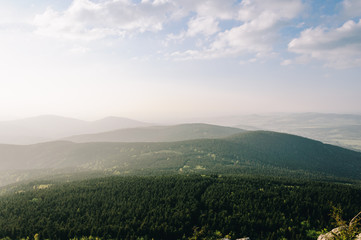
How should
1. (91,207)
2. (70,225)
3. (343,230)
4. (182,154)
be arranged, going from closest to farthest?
1. (343,230)
2. (70,225)
3. (91,207)
4. (182,154)

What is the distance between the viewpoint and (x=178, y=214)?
117 feet

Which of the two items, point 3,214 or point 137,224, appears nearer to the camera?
point 137,224

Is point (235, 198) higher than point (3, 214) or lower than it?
higher

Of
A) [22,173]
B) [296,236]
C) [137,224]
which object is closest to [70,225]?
[137,224]

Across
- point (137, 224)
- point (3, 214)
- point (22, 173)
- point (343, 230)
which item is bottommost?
point (22, 173)

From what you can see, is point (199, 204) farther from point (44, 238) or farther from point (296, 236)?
point (44, 238)

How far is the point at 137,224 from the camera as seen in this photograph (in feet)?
111

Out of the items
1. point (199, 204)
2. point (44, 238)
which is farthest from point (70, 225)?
point (199, 204)

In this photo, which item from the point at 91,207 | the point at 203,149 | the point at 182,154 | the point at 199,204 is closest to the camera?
the point at 199,204

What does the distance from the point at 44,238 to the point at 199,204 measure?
100ft

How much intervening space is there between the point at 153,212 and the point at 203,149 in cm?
15938

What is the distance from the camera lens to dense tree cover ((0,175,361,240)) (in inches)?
1226

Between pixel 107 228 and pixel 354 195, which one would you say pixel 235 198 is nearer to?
pixel 107 228

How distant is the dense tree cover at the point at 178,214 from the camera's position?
31141 mm
